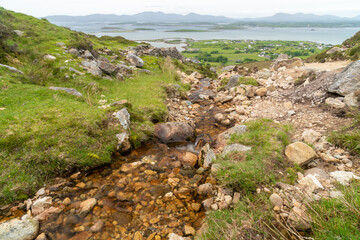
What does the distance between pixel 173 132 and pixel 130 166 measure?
10.3ft

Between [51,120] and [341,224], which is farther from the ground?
[341,224]

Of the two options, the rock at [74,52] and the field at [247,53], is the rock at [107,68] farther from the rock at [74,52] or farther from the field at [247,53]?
the field at [247,53]

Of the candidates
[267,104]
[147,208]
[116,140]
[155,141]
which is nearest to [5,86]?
[116,140]

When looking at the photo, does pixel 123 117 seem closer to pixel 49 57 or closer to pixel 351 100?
pixel 49 57

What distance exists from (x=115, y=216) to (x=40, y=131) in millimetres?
4869

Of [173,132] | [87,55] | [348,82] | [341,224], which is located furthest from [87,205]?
[87,55]

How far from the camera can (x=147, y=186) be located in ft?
23.2

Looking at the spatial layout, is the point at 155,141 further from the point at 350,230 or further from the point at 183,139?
the point at 350,230

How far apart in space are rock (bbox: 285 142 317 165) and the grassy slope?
22.1 feet

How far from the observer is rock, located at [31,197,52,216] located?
19.0ft

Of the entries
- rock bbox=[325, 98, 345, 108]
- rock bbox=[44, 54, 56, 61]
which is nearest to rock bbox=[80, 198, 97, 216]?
rock bbox=[325, 98, 345, 108]

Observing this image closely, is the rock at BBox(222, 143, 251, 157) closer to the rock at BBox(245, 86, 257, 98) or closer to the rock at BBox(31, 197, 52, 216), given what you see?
the rock at BBox(31, 197, 52, 216)

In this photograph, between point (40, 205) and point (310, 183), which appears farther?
point (40, 205)

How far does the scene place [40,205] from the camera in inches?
232
